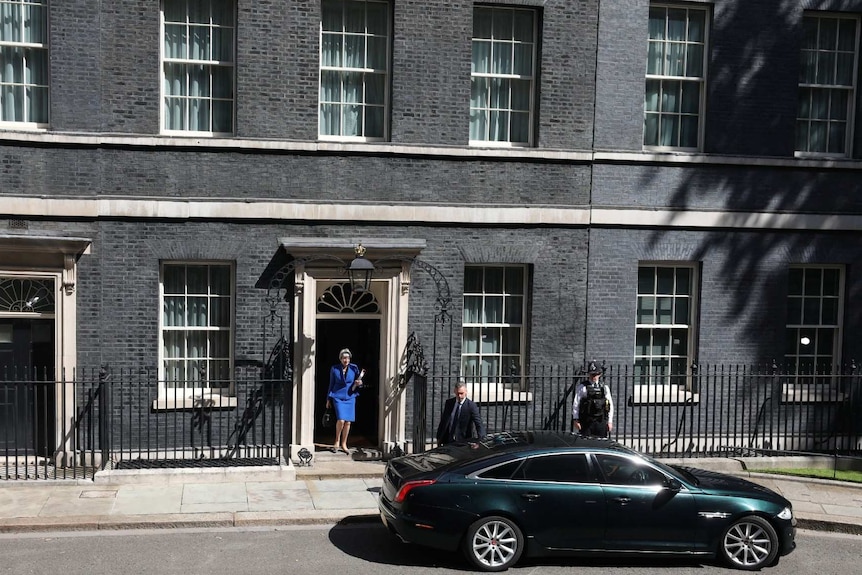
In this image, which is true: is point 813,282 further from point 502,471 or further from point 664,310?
point 502,471

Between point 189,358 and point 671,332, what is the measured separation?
7.81 metres

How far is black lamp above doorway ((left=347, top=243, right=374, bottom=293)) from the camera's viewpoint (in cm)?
1291

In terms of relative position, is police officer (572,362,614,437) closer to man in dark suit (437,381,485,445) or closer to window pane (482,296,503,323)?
man in dark suit (437,381,485,445)

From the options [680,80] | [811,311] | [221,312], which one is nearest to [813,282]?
[811,311]

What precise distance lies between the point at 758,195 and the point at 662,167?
177 centimetres

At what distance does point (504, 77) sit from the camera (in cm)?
1442

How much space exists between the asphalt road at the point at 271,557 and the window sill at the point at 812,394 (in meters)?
4.68

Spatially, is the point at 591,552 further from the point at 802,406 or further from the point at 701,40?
the point at 701,40

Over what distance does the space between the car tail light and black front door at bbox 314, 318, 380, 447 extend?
501cm

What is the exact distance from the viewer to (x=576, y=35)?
567 inches

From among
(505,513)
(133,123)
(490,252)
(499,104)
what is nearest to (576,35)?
(499,104)

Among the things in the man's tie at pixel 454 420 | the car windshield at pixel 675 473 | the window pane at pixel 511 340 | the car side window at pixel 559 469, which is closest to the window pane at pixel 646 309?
the window pane at pixel 511 340

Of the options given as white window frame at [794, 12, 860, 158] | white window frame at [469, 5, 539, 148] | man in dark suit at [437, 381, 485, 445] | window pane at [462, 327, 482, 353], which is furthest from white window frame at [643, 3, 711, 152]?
man in dark suit at [437, 381, 485, 445]

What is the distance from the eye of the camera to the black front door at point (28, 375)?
42.9ft
